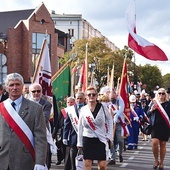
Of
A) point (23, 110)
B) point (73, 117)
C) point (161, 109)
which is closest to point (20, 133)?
point (23, 110)

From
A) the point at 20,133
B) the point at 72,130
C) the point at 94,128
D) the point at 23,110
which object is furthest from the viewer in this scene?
the point at 72,130

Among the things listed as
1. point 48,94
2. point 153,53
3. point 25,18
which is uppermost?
point 25,18

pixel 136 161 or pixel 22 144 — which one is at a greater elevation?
pixel 22 144

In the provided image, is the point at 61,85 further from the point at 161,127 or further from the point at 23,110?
the point at 23,110

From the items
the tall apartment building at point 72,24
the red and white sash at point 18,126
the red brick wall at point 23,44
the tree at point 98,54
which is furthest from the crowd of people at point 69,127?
the tall apartment building at point 72,24

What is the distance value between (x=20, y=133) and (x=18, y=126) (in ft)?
→ 0.25

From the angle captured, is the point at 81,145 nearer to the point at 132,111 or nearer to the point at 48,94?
the point at 48,94

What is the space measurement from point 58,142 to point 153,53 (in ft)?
9.91

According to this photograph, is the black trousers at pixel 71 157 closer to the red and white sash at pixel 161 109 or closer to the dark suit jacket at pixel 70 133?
the dark suit jacket at pixel 70 133

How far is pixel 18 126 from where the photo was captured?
5.05 metres

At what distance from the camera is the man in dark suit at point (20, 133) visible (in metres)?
5.02

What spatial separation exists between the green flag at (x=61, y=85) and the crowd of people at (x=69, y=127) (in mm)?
1012

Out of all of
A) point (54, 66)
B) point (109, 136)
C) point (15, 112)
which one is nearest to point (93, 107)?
point (109, 136)

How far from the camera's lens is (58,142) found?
1156cm
